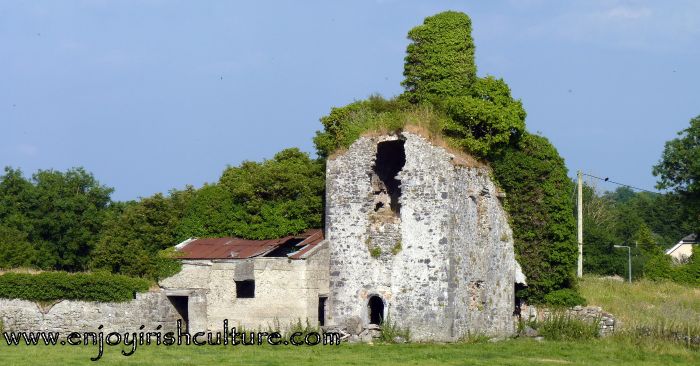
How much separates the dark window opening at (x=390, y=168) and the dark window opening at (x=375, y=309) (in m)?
2.81

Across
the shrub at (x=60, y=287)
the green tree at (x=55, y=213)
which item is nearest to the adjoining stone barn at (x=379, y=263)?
the shrub at (x=60, y=287)

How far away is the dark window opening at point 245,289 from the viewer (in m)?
34.3

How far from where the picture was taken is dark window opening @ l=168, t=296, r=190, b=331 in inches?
Result: 1419

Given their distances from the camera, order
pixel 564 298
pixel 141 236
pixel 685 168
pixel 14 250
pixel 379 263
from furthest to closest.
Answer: pixel 685 168 → pixel 14 250 → pixel 141 236 → pixel 564 298 → pixel 379 263

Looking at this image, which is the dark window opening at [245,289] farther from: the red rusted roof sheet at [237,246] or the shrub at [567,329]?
the shrub at [567,329]

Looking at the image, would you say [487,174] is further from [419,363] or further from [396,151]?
[419,363]

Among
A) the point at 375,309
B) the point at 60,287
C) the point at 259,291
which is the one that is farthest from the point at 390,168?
the point at 60,287

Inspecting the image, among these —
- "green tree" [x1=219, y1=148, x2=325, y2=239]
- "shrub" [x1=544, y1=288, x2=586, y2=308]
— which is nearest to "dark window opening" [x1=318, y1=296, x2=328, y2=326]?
"green tree" [x1=219, y1=148, x2=325, y2=239]

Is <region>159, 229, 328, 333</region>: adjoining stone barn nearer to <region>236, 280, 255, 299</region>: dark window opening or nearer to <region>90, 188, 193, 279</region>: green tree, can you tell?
<region>236, 280, 255, 299</region>: dark window opening

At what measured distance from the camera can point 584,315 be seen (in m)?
36.2

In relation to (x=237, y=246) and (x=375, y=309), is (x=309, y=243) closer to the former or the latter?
(x=237, y=246)

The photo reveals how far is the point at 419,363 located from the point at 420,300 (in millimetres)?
5642

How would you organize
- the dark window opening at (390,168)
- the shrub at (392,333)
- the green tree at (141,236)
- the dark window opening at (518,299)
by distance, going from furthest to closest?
1. the green tree at (141,236)
2. the dark window opening at (518,299)
3. the dark window opening at (390,168)
4. the shrub at (392,333)

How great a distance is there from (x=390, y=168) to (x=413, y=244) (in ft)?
13.1
